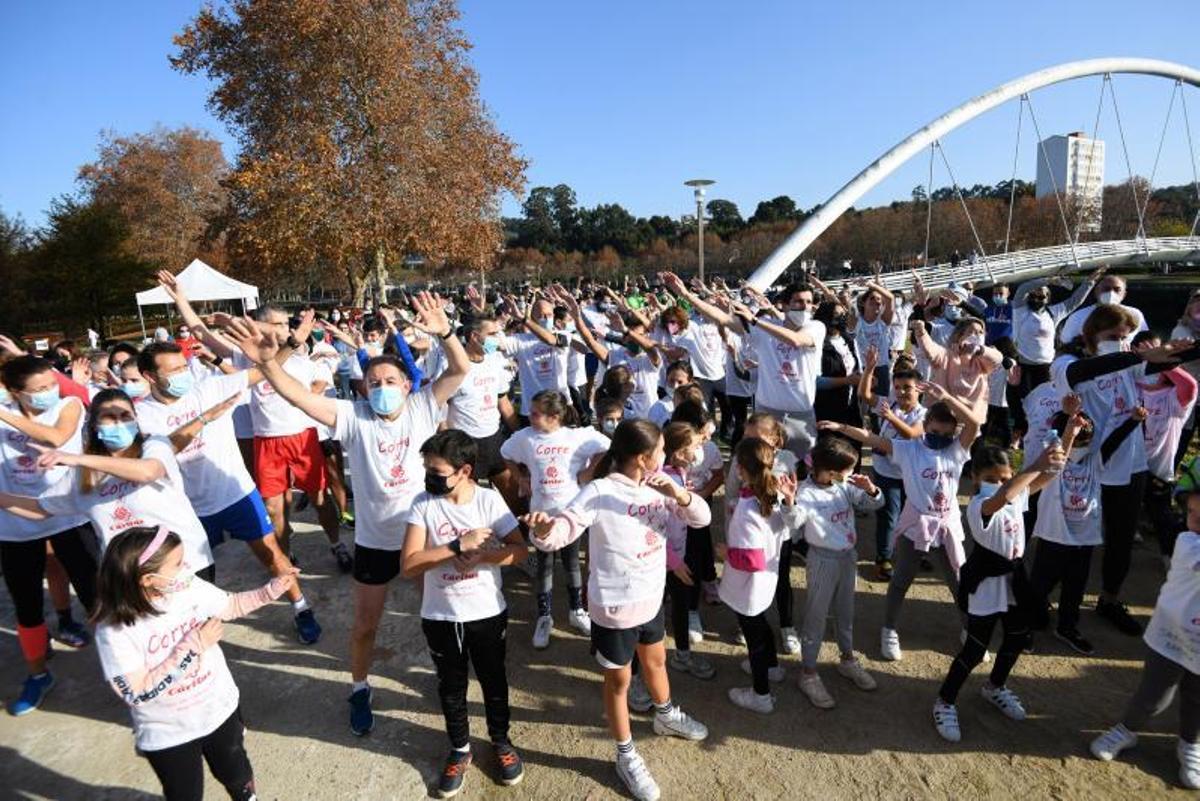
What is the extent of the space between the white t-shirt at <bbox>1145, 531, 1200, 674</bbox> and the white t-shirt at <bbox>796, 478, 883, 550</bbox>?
4.33 feet

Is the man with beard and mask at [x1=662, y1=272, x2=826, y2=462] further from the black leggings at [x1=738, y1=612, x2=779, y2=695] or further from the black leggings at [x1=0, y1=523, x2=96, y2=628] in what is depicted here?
the black leggings at [x1=0, y1=523, x2=96, y2=628]

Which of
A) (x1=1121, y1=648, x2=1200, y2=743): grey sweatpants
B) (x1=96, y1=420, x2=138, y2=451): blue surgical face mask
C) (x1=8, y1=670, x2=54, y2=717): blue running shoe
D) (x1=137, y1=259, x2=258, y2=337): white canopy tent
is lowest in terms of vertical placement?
(x1=8, y1=670, x2=54, y2=717): blue running shoe

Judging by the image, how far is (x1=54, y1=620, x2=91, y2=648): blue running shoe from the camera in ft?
14.9

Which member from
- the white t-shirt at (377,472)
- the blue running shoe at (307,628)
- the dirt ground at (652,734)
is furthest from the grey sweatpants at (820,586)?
the blue running shoe at (307,628)

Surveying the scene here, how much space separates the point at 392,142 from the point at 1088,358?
884 inches

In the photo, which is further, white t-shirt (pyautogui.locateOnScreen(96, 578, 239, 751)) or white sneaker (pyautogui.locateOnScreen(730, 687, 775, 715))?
white sneaker (pyautogui.locateOnScreen(730, 687, 775, 715))

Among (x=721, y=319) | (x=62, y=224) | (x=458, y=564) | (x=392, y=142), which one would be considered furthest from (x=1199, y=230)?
(x=62, y=224)

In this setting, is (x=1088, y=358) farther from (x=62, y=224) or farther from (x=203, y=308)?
(x=203, y=308)

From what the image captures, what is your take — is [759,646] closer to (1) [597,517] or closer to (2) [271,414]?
(1) [597,517]

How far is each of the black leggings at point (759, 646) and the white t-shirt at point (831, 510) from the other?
1.88ft

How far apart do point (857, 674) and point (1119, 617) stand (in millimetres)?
2081

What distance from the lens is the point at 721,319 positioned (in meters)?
5.34

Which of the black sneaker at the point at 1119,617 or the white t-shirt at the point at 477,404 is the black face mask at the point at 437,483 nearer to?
the white t-shirt at the point at 477,404

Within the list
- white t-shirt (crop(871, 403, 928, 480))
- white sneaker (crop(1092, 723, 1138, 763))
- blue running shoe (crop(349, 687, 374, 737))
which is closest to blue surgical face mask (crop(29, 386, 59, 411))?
blue running shoe (crop(349, 687, 374, 737))
